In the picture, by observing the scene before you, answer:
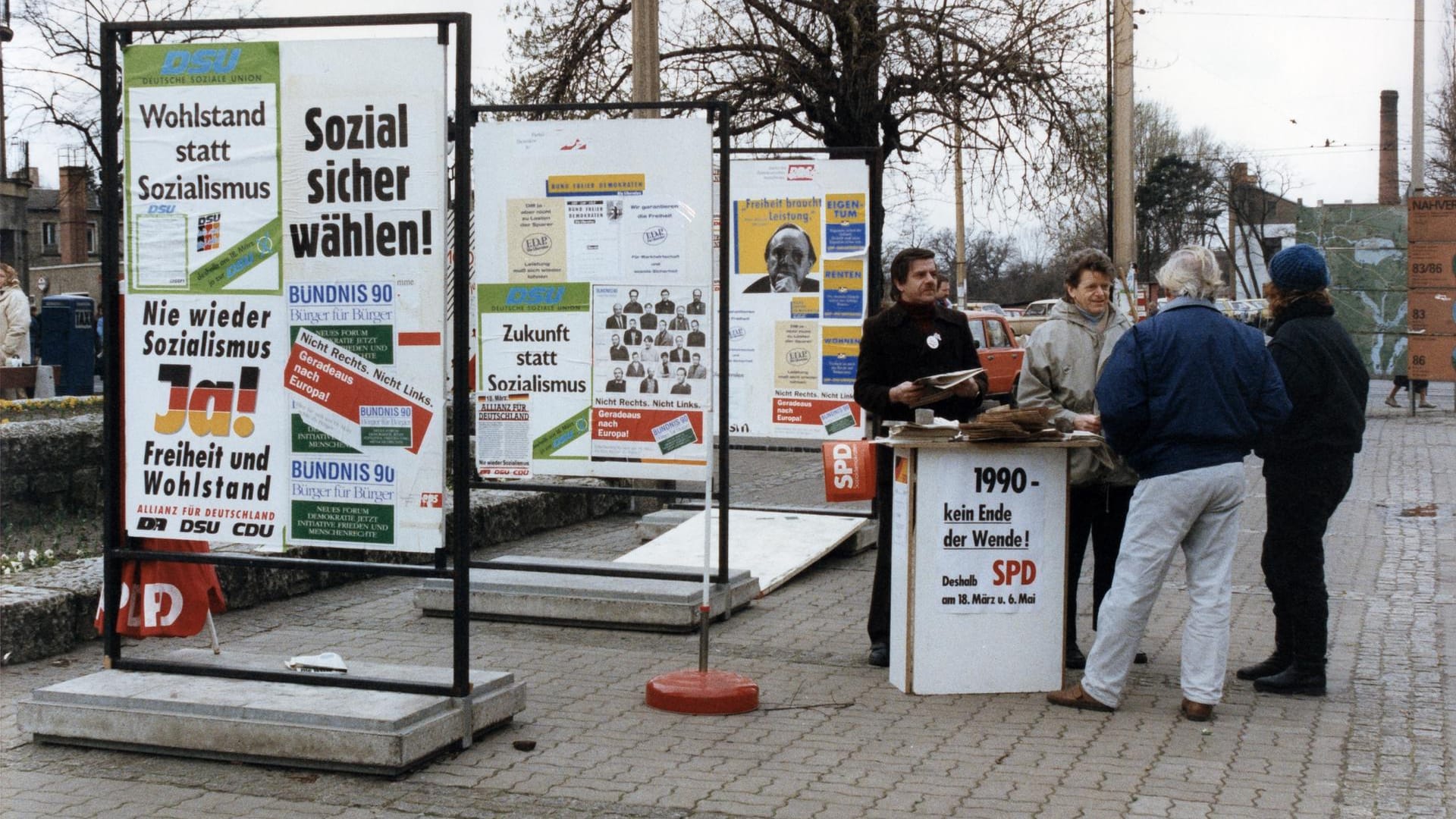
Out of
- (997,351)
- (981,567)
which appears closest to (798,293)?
A: (981,567)

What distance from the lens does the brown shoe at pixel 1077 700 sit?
251 inches

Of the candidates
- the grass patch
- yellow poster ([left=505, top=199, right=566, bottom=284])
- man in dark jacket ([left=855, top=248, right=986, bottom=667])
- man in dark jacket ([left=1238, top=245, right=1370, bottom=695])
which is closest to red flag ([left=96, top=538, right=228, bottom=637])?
yellow poster ([left=505, top=199, right=566, bottom=284])

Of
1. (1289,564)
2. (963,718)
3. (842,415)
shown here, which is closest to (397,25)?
(963,718)

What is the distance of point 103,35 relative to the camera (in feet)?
19.1

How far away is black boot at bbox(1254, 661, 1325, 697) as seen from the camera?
661cm

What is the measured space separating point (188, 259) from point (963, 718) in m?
3.51

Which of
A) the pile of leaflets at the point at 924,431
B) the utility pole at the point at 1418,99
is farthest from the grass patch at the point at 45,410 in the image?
the utility pole at the point at 1418,99

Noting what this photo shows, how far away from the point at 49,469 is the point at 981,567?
633 cm

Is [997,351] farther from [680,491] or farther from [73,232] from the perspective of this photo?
[73,232]

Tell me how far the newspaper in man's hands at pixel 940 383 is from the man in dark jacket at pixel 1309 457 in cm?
129

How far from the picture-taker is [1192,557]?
244 inches

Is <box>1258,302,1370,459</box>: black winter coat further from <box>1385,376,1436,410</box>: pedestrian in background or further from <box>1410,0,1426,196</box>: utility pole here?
<box>1410,0,1426,196</box>: utility pole

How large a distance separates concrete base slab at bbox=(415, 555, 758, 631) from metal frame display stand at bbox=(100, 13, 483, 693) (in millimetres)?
2297

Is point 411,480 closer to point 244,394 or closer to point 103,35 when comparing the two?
point 244,394
